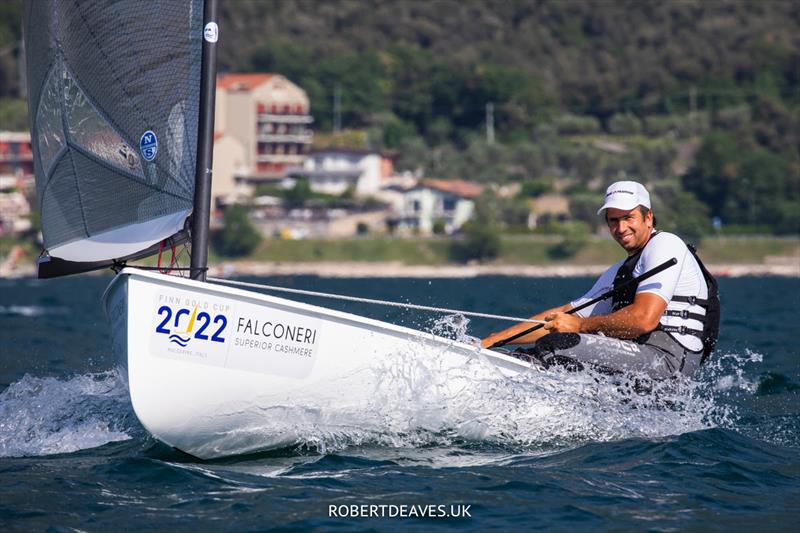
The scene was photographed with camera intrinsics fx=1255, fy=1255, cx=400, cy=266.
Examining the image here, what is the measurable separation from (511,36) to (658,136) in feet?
144

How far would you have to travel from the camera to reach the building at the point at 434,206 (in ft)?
258

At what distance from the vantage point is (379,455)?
750cm

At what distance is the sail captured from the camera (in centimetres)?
785

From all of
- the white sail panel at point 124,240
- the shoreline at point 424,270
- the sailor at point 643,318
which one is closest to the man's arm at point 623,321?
the sailor at point 643,318

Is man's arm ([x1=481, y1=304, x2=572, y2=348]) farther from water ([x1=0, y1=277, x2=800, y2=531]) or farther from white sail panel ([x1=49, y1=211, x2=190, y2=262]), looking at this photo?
white sail panel ([x1=49, y1=211, x2=190, y2=262])

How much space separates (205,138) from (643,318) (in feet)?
9.49

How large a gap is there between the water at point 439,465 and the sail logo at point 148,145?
1824 mm

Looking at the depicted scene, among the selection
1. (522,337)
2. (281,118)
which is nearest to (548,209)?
(281,118)

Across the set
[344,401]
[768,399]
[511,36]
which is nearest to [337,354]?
[344,401]

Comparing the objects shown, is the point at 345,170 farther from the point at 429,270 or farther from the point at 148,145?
the point at 148,145

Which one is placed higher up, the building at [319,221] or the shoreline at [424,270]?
the building at [319,221]

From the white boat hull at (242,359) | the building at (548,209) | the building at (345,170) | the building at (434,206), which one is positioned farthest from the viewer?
the building at (345,170)

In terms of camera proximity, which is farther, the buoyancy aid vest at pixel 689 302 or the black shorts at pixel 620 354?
the buoyancy aid vest at pixel 689 302

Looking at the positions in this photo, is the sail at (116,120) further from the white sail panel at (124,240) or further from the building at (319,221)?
the building at (319,221)
